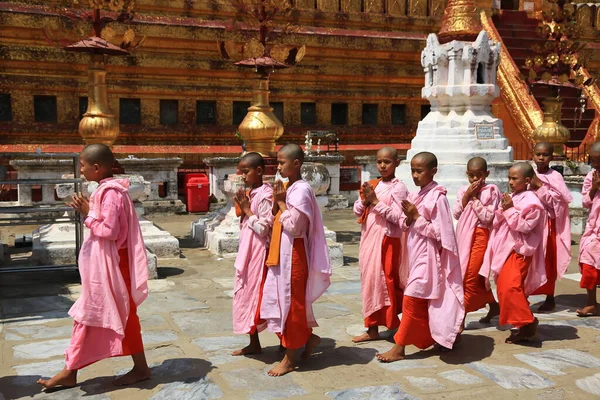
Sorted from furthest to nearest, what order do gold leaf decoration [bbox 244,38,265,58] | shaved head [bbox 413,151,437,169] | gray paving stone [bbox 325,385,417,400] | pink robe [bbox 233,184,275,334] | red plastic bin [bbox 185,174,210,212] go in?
red plastic bin [bbox 185,174,210,212] < gold leaf decoration [bbox 244,38,265,58] < shaved head [bbox 413,151,437,169] < pink robe [bbox 233,184,275,334] < gray paving stone [bbox 325,385,417,400]

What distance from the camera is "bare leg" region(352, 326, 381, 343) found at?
544cm

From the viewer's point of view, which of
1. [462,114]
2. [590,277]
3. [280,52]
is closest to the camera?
[590,277]

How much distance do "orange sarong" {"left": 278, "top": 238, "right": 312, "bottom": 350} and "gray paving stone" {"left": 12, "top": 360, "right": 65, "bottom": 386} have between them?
5.23 ft

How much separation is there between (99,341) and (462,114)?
7986 mm

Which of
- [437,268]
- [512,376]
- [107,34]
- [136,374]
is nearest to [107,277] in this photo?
[136,374]

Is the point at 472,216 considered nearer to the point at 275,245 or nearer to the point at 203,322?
the point at 275,245

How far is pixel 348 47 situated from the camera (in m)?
17.9

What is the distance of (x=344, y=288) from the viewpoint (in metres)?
7.30

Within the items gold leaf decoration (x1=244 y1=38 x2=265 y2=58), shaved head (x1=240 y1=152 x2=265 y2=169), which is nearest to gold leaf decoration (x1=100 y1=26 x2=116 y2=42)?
gold leaf decoration (x1=244 y1=38 x2=265 y2=58)

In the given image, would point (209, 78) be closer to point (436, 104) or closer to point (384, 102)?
point (384, 102)

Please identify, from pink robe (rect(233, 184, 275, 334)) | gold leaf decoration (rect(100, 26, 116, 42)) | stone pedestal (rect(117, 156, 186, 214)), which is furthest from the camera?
stone pedestal (rect(117, 156, 186, 214))

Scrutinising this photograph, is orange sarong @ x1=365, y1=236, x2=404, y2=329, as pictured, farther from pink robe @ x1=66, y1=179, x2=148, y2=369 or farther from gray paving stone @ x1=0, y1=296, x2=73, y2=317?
gray paving stone @ x1=0, y1=296, x2=73, y2=317

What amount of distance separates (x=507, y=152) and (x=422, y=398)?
7.15m

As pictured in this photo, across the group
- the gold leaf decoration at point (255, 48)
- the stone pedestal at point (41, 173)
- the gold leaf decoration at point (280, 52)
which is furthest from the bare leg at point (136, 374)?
the stone pedestal at point (41, 173)
